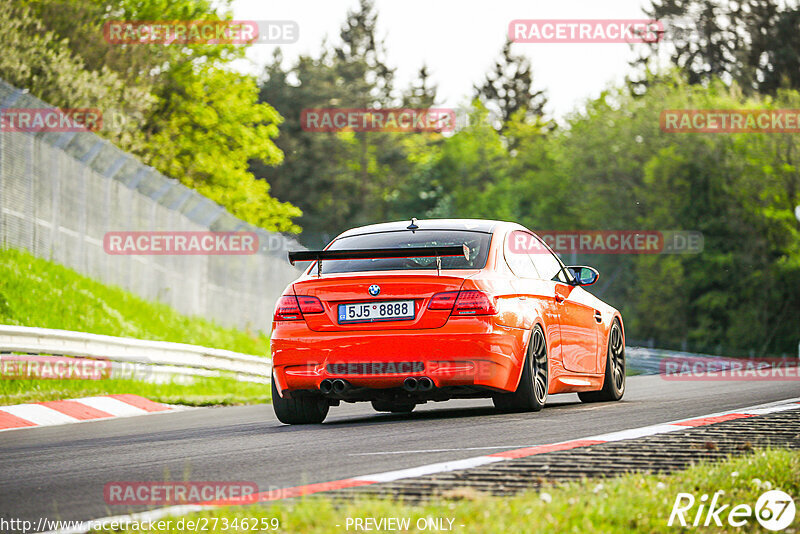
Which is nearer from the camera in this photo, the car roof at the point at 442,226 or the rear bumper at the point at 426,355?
the rear bumper at the point at 426,355

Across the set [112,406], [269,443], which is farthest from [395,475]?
[112,406]

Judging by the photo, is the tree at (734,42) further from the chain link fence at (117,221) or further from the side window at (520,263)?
the side window at (520,263)

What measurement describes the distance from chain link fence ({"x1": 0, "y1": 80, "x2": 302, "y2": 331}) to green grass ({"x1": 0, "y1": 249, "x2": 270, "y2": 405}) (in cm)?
28

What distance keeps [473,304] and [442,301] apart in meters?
0.23

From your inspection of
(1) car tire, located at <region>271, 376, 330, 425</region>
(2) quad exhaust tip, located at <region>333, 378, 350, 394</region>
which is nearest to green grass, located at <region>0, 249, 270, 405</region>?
(1) car tire, located at <region>271, 376, 330, 425</region>

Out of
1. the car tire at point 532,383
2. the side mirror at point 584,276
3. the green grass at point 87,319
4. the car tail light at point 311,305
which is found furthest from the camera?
the green grass at point 87,319

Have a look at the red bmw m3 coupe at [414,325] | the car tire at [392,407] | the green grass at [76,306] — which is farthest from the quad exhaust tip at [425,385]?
the green grass at [76,306]

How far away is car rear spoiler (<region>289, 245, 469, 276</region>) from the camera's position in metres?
9.62

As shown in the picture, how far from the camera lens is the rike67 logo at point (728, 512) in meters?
5.03

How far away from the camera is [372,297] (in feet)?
31.3

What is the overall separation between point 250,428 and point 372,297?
1.64 m

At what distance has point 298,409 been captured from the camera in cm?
1031

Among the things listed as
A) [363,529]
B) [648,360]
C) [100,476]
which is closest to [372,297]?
[100,476]

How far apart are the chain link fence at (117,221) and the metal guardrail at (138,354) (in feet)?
10.9
